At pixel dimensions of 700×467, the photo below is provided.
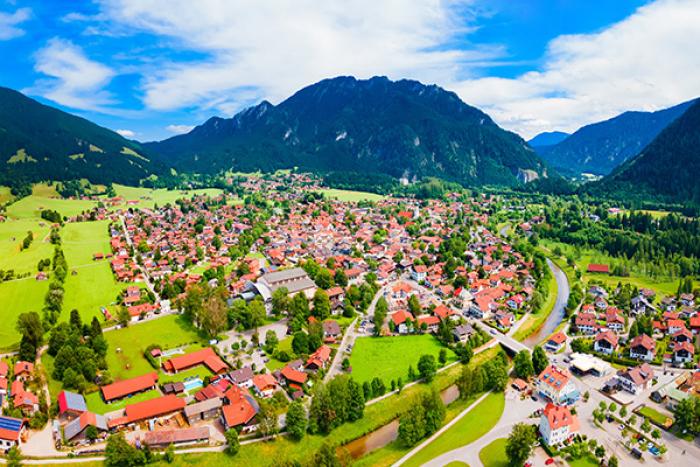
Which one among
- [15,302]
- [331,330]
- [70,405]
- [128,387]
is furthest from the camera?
[15,302]

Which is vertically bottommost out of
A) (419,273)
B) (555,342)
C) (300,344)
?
(555,342)

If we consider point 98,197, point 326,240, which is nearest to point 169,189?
point 98,197

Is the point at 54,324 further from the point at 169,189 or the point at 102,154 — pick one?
the point at 102,154

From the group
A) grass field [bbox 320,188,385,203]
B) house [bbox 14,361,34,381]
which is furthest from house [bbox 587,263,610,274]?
grass field [bbox 320,188,385,203]

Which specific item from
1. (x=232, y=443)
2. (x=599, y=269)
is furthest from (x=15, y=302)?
(x=599, y=269)

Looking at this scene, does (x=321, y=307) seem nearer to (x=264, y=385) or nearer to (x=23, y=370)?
(x=264, y=385)
